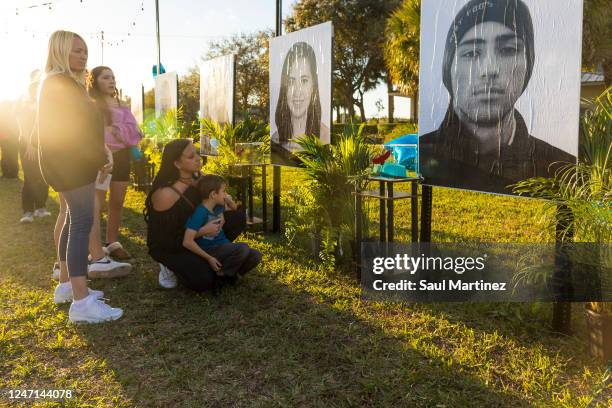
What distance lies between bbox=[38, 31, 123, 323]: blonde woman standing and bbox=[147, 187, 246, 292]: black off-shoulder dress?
65 cm

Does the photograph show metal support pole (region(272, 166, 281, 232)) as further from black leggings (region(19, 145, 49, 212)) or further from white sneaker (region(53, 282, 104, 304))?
black leggings (region(19, 145, 49, 212))

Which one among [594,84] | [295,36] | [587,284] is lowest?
[587,284]

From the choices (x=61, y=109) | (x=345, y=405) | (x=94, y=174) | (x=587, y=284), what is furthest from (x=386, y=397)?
(x=61, y=109)

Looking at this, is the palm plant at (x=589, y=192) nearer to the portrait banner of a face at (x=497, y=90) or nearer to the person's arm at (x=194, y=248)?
the portrait banner of a face at (x=497, y=90)

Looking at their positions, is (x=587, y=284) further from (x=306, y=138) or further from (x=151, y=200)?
(x=151, y=200)

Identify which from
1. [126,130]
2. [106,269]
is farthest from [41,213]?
[106,269]

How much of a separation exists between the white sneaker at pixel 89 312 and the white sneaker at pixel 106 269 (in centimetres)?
101

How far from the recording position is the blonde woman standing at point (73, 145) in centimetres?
339

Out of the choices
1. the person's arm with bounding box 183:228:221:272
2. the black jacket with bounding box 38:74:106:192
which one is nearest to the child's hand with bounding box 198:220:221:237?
the person's arm with bounding box 183:228:221:272

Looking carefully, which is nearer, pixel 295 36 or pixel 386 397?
pixel 386 397

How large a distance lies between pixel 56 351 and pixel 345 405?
73.7 inches

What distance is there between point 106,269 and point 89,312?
110cm

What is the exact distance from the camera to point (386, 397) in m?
2.70

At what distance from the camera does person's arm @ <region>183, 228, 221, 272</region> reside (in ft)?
13.4
